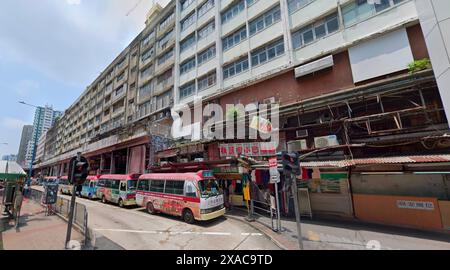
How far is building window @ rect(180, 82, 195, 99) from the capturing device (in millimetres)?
21938

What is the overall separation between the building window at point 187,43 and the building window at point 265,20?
8338mm

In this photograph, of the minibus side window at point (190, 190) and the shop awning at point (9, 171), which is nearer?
the minibus side window at point (190, 190)

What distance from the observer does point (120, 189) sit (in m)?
16.2

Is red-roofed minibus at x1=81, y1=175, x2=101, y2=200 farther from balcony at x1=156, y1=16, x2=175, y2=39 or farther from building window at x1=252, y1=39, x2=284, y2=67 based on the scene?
balcony at x1=156, y1=16, x2=175, y2=39

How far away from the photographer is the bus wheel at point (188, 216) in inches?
407

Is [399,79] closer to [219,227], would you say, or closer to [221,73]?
[219,227]

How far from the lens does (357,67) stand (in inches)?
464

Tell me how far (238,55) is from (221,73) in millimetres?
2334

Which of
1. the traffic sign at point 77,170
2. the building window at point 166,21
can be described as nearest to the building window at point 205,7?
the building window at point 166,21

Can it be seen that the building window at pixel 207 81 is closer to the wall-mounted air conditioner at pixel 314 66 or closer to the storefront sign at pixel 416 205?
the wall-mounted air conditioner at pixel 314 66

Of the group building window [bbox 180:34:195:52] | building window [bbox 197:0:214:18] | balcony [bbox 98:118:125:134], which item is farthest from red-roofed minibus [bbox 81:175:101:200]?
building window [bbox 197:0:214:18]

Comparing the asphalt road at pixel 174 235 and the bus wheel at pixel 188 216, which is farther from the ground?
the bus wheel at pixel 188 216

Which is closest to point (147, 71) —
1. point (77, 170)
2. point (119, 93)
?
point (119, 93)
